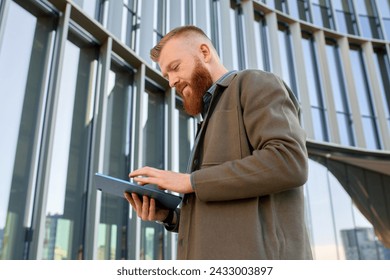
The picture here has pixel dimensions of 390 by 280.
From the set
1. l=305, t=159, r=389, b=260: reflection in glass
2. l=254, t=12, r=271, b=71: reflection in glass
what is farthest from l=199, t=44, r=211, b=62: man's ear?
l=305, t=159, r=389, b=260: reflection in glass

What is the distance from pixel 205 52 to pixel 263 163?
1.95 feet

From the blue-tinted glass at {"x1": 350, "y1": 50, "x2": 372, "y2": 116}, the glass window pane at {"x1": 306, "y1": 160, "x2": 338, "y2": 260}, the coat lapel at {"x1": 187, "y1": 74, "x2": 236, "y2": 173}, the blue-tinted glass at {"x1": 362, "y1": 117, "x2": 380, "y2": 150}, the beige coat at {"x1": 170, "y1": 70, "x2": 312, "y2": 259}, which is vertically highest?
the blue-tinted glass at {"x1": 350, "y1": 50, "x2": 372, "y2": 116}

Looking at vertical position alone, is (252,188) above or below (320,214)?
below

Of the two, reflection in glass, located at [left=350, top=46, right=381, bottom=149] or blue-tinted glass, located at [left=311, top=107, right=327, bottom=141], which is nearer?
blue-tinted glass, located at [left=311, top=107, right=327, bottom=141]

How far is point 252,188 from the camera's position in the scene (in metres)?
1.08

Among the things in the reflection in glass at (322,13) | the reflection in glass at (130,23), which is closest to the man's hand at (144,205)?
the reflection in glass at (130,23)

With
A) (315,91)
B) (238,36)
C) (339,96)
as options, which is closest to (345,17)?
(339,96)

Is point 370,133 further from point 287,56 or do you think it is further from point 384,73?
point 287,56

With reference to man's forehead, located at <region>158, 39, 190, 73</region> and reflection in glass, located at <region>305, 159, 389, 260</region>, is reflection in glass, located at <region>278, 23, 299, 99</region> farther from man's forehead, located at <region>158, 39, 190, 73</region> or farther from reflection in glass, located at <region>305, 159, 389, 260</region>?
man's forehead, located at <region>158, 39, 190, 73</region>

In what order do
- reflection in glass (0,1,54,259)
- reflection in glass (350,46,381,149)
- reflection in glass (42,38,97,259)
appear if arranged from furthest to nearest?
1. reflection in glass (350,46,381,149)
2. reflection in glass (42,38,97,259)
3. reflection in glass (0,1,54,259)

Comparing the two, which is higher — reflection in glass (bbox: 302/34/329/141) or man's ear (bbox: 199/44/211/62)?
reflection in glass (bbox: 302/34/329/141)

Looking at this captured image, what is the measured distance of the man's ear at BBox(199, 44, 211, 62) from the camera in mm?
1480
